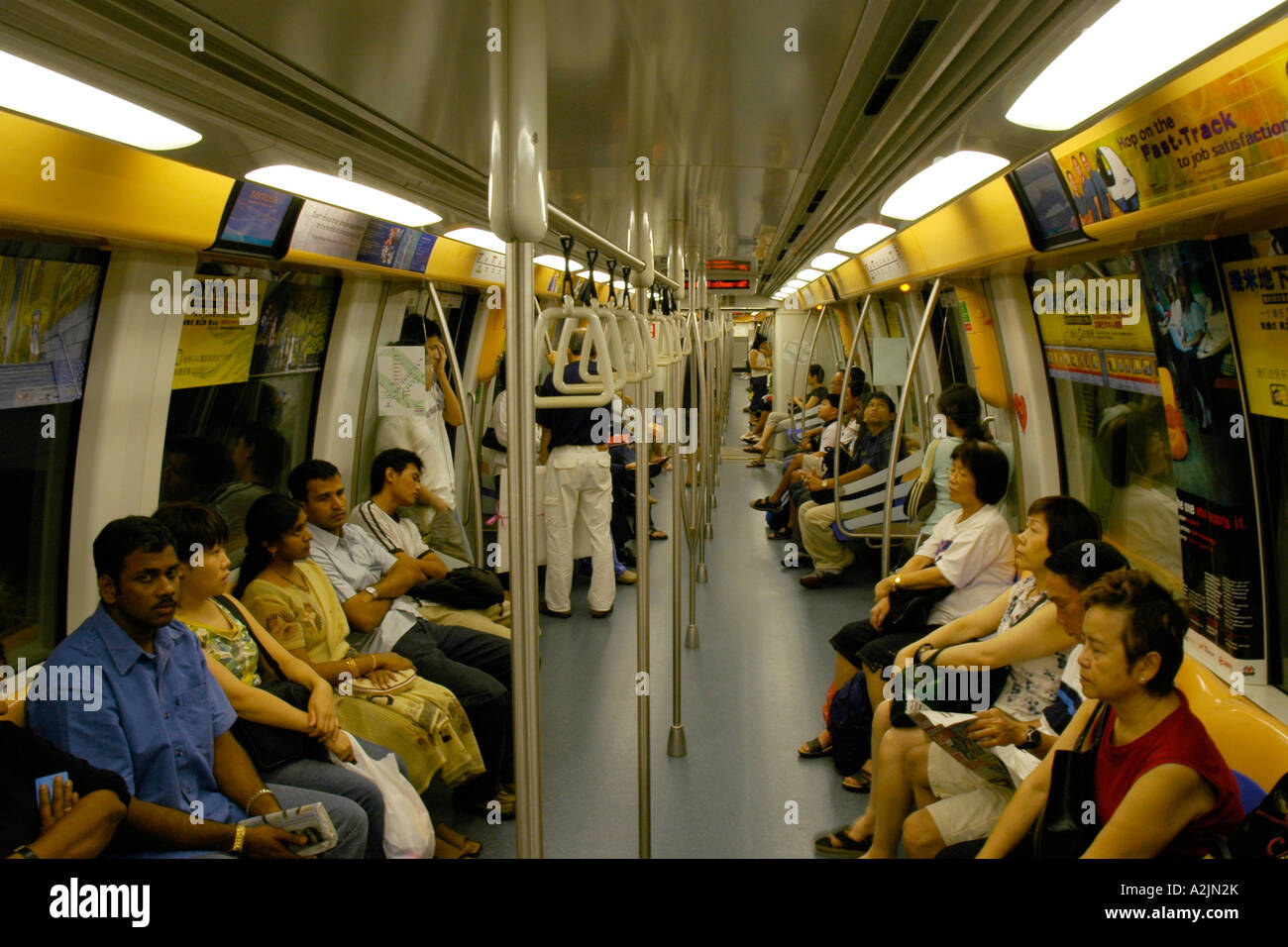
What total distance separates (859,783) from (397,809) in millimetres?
2045

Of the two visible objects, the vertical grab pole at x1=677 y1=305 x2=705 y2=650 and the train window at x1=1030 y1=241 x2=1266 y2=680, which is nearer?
the train window at x1=1030 y1=241 x2=1266 y2=680

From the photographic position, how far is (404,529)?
4.66 m

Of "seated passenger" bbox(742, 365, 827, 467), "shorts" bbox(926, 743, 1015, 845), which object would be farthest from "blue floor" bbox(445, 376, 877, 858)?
"seated passenger" bbox(742, 365, 827, 467)

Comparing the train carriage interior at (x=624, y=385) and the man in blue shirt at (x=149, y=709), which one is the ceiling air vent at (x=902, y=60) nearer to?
the train carriage interior at (x=624, y=385)

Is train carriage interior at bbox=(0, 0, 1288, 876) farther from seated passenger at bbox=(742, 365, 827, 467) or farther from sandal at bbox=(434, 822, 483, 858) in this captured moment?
seated passenger at bbox=(742, 365, 827, 467)

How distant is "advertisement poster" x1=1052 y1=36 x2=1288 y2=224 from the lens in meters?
1.82

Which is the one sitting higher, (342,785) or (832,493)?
(832,493)

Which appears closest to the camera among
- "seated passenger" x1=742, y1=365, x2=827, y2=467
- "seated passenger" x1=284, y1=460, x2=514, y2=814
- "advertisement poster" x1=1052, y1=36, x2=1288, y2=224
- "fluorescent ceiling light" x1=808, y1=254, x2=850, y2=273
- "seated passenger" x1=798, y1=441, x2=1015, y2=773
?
"advertisement poster" x1=1052, y1=36, x2=1288, y2=224

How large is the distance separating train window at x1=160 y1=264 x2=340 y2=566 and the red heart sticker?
406cm

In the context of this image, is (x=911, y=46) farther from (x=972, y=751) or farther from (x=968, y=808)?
(x=968, y=808)

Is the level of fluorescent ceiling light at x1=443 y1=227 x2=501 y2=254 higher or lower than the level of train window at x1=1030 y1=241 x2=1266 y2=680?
higher

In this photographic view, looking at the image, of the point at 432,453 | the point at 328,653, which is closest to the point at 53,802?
the point at 328,653

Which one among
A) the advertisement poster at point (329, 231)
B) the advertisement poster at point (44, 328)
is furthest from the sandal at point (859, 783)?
the advertisement poster at point (44, 328)

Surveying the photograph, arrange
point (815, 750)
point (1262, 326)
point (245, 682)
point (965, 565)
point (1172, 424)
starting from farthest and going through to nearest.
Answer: point (815, 750), point (965, 565), point (1172, 424), point (245, 682), point (1262, 326)
